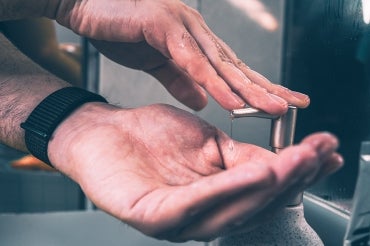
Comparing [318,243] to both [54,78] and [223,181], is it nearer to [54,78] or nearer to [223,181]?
[223,181]

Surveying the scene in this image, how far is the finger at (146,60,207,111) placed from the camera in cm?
64

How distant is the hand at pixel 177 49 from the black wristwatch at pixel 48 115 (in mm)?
90

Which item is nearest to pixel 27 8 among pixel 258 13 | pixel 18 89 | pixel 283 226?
pixel 18 89

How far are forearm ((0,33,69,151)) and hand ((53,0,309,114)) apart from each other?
0.10m

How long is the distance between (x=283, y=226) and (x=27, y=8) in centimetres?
46

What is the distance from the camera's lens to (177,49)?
0.52m

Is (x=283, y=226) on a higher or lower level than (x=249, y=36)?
lower

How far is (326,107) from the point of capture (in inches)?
24.8

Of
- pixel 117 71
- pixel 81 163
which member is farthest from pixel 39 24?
pixel 81 163

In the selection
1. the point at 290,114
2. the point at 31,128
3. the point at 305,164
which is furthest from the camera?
the point at 31,128

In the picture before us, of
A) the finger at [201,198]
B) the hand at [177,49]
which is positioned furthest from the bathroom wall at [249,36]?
the finger at [201,198]

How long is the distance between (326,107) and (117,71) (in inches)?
15.7

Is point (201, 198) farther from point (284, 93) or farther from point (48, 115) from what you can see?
point (48, 115)

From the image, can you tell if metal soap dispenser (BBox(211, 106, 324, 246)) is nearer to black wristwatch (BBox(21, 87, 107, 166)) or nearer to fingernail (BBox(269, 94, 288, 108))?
fingernail (BBox(269, 94, 288, 108))
